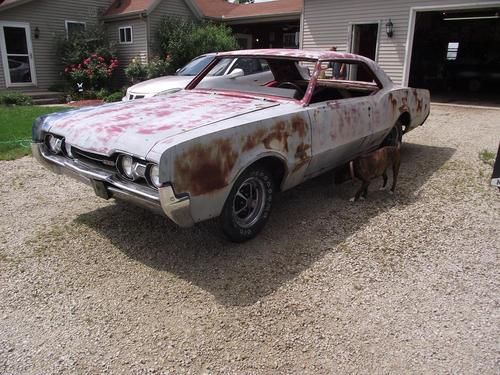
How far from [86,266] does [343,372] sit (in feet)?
6.97

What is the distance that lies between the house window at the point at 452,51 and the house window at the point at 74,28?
1573cm

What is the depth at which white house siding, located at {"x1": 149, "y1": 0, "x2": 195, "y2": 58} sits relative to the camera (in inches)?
619

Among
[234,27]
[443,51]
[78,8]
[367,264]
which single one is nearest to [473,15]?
[443,51]

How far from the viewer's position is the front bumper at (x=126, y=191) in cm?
282

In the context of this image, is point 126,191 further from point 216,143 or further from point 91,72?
point 91,72

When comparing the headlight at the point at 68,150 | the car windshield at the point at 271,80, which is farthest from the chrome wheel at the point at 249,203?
the headlight at the point at 68,150

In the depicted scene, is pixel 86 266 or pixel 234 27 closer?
pixel 86 266

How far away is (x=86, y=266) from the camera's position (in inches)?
132

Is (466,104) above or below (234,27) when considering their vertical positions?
below

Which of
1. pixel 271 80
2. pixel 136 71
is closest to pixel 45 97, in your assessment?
pixel 136 71

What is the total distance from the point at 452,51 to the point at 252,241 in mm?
19341

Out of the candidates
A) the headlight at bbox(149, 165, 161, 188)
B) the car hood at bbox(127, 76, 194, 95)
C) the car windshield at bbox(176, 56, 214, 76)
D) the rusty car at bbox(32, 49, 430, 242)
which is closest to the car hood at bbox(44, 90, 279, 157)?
the rusty car at bbox(32, 49, 430, 242)

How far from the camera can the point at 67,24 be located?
15875mm

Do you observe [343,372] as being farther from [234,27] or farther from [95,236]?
[234,27]
